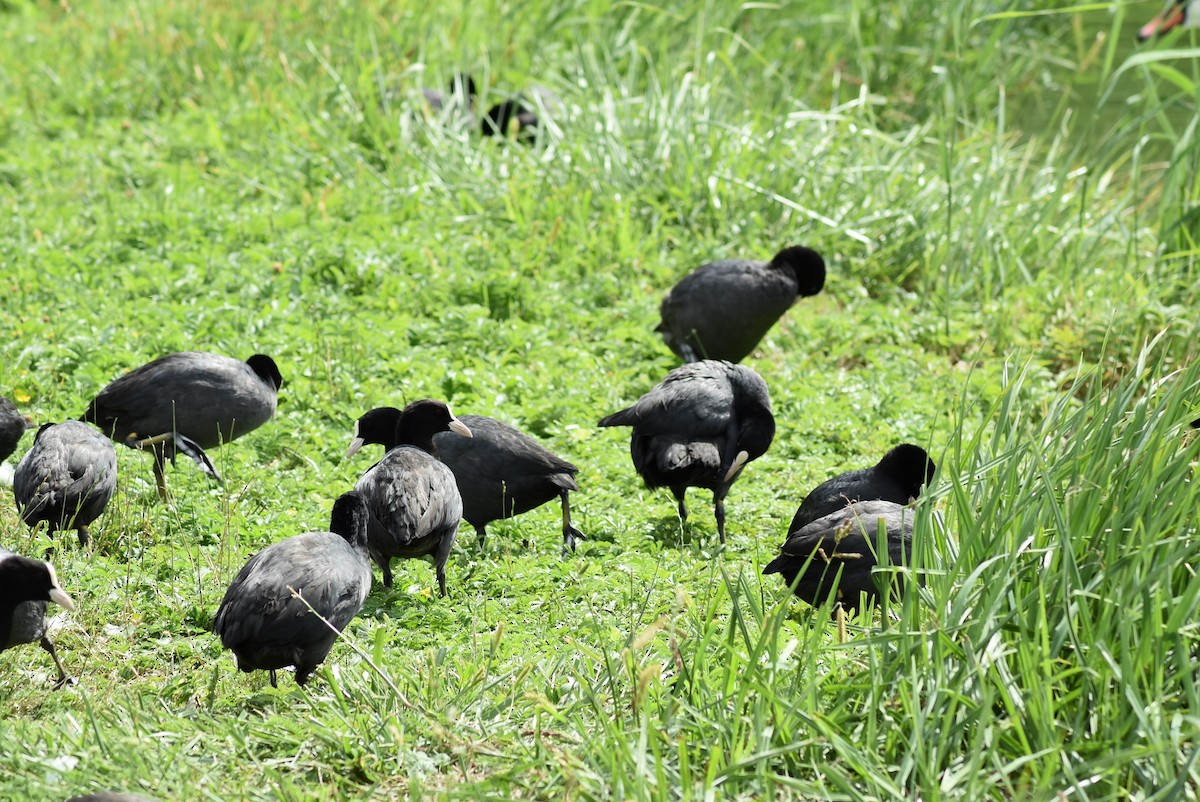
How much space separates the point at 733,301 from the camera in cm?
789

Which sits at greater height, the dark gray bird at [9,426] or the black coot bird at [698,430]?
the dark gray bird at [9,426]

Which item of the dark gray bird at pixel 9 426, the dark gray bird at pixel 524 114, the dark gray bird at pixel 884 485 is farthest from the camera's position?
the dark gray bird at pixel 524 114

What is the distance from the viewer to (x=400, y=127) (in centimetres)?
1036

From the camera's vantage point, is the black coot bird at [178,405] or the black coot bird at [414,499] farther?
the black coot bird at [178,405]

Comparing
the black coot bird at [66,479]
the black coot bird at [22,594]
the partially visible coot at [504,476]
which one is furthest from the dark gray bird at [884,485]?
the black coot bird at [22,594]

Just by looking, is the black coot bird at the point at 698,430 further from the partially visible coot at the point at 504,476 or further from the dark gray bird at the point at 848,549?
the dark gray bird at the point at 848,549

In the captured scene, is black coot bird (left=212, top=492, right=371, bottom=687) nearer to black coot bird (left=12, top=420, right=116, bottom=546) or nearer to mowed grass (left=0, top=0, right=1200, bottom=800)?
mowed grass (left=0, top=0, right=1200, bottom=800)

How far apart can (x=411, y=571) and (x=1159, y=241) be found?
5.41 meters

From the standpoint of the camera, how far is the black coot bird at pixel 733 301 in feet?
25.9

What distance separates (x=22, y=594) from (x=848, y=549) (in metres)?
2.96

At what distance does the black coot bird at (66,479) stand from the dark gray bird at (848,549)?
2719 mm

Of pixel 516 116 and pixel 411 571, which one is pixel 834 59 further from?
pixel 411 571

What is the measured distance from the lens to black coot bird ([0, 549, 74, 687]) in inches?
165

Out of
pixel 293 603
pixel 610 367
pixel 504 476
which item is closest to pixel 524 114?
pixel 610 367
